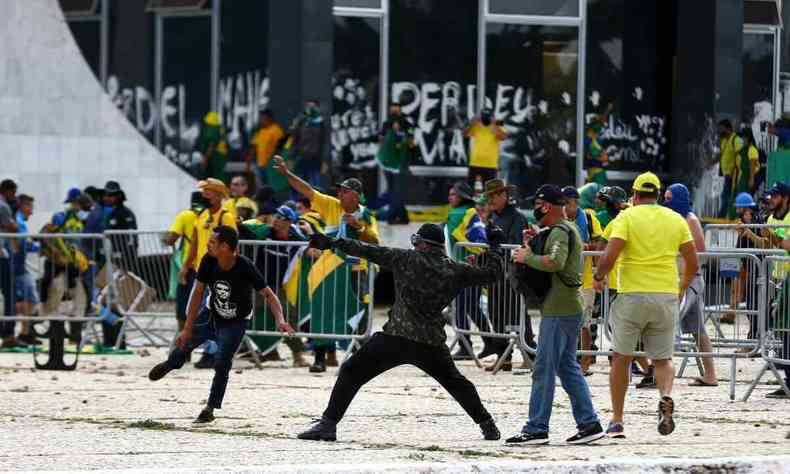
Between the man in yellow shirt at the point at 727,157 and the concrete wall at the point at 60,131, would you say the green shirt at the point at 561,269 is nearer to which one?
the concrete wall at the point at 60,131

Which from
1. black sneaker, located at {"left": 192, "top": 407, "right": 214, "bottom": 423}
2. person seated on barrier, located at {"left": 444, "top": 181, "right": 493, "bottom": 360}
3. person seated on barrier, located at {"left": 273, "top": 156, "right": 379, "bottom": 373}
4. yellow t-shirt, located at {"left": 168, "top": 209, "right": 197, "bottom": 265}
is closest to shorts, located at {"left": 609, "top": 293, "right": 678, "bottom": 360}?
black sneaker, located at {"left": 192, "top": 407, "right": 214, "bottom": 423}

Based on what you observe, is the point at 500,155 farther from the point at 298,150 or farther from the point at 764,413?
the point at 764,413

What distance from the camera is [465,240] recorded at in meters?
18.2

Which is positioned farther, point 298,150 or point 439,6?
point 439,6

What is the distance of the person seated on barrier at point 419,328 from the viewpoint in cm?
1181

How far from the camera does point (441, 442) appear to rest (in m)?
11.7

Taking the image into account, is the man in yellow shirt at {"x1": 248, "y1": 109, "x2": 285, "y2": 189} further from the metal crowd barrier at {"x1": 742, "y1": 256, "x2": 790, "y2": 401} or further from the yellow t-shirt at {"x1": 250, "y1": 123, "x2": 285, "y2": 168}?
the metal crowd barrier at {"x1": 742, "y1": 256, "x2": 790, "y2": 401}

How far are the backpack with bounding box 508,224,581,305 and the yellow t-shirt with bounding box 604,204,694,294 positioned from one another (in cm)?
37

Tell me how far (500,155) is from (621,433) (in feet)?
52.5

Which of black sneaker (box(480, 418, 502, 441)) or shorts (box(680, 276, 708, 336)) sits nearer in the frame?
black sneaker (box(480, 418, 502, 441))

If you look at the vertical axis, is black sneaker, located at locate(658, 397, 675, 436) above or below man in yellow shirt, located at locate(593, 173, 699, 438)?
below

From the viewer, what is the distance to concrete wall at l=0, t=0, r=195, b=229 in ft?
86.8

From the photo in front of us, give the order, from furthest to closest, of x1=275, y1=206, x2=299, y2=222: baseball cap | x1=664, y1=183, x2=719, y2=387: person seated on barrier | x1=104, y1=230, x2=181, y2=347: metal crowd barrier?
x1=104, y1=230, x2=181, y2=347: metal crowd barrier → x1=275, y1=206, x2=299, y2=222: baseball cap → x1=664, y1=183, x2=719, y2=387: person seated on barrier

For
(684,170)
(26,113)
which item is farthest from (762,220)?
(26,113)
